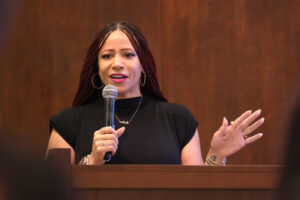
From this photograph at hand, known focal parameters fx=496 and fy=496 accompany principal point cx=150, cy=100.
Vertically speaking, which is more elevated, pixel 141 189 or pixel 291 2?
pixel 291 2

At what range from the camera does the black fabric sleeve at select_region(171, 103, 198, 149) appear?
2249mm

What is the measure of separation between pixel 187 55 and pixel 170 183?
227 cm

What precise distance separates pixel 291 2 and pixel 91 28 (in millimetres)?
1374

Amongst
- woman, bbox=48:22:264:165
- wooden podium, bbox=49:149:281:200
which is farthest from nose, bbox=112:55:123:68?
wooden podium, bbox=49:149:281:200

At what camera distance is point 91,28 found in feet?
11.2

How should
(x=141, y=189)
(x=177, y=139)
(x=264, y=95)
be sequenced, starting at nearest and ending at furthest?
(x=141, y=189), (x=177, y=139), (x=264, y=95)

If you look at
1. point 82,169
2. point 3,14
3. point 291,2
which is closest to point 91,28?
point 291,2

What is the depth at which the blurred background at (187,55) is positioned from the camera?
335 centimetres

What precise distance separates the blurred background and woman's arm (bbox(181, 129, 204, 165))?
107cm

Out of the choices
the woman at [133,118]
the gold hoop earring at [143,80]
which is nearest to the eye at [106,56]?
the woman at [133,118]

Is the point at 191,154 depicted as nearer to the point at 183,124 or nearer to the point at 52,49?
the point at 183,124

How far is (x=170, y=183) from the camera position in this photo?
1.21 metres

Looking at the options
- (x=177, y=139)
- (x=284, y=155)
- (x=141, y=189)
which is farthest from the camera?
(x=177, y=139)

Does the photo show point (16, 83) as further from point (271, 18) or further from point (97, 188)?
point (97, 188)
